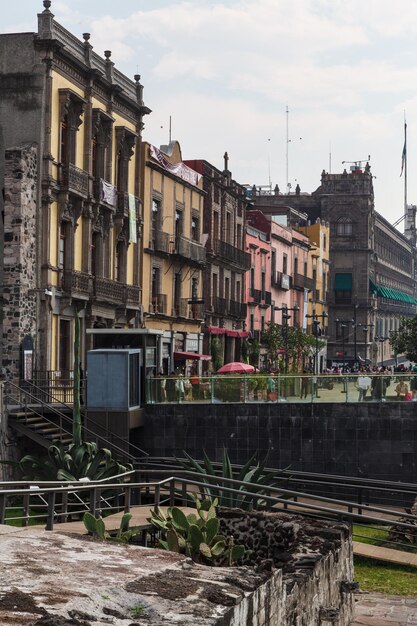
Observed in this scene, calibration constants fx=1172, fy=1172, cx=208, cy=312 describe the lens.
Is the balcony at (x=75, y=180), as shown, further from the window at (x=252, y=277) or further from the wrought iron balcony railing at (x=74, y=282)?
the window at (x=252, y=277)

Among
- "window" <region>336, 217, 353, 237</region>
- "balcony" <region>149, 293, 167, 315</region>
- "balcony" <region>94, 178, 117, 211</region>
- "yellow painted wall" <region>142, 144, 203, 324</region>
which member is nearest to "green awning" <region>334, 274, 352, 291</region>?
"window" <region>336, 217, 353, 237</region>

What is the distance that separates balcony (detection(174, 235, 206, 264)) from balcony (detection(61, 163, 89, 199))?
11.2 meters

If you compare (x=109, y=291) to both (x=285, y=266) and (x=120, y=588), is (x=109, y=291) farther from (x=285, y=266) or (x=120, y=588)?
(x=120, y=588)

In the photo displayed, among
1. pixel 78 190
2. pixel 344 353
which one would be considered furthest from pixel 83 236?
pixel 344 353

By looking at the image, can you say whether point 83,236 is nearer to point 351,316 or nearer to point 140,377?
point 140,377

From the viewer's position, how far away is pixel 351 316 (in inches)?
4104

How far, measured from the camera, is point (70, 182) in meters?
39.1

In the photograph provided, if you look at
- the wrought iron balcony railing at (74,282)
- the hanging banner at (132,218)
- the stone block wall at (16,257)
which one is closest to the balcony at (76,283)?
the wrought iron balcony railing at (74,282)

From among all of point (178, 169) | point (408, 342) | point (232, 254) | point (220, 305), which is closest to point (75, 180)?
point (178, 169)

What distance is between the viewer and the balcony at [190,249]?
51625mm

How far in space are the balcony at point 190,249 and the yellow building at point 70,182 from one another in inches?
213

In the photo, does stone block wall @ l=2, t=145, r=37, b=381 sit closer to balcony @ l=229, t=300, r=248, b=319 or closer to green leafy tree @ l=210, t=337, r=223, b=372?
green leafy tree @ l=210, t=337, r=223, b=372

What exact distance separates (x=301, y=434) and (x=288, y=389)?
1.36m

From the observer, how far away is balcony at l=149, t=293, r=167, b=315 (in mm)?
49469
